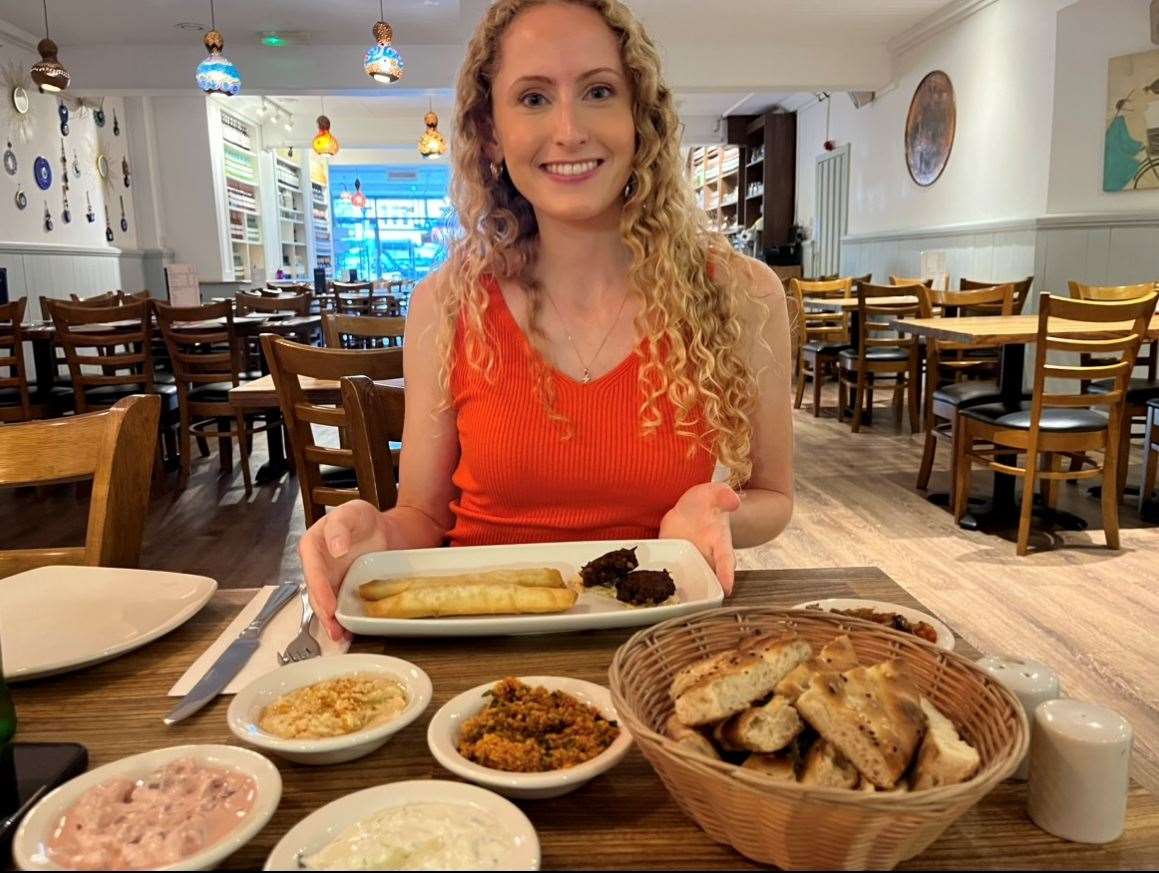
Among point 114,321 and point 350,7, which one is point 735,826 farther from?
point 350,7

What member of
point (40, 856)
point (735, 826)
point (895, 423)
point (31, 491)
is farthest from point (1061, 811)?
point (895, 423)

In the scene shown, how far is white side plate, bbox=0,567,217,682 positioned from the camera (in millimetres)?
840

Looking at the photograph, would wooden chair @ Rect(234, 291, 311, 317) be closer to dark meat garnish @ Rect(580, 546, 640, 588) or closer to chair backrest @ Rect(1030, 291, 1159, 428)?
chair backrest @ Rect(1030, 291, 1159, 428)

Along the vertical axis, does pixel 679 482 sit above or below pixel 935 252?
below

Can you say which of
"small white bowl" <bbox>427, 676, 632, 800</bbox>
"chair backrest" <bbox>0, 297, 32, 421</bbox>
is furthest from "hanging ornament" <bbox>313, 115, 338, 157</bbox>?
"small white bowl" <bbox>427, 676, 632, 800</bbox>

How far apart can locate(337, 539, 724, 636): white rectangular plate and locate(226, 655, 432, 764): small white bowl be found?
0.31 feet

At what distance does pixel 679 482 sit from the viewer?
52.2 inches

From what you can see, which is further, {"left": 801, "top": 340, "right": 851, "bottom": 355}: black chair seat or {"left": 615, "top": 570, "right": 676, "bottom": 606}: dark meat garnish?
{"left": 801, "top": 340, "right": 851, "bottom": 355}: black chair seat

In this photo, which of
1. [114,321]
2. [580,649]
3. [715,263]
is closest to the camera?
[580,649]

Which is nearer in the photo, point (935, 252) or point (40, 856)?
point (40, 856)

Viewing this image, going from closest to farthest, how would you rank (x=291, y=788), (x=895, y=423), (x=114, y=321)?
(x=291, y=788) → (x=114, y=321) → (x=895, y=423)

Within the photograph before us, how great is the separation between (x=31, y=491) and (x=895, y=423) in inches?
217

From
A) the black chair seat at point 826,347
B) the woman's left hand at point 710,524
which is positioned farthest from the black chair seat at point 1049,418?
the woman's left hand at point 710,524

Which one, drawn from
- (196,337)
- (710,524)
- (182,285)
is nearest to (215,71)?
(182,285)
